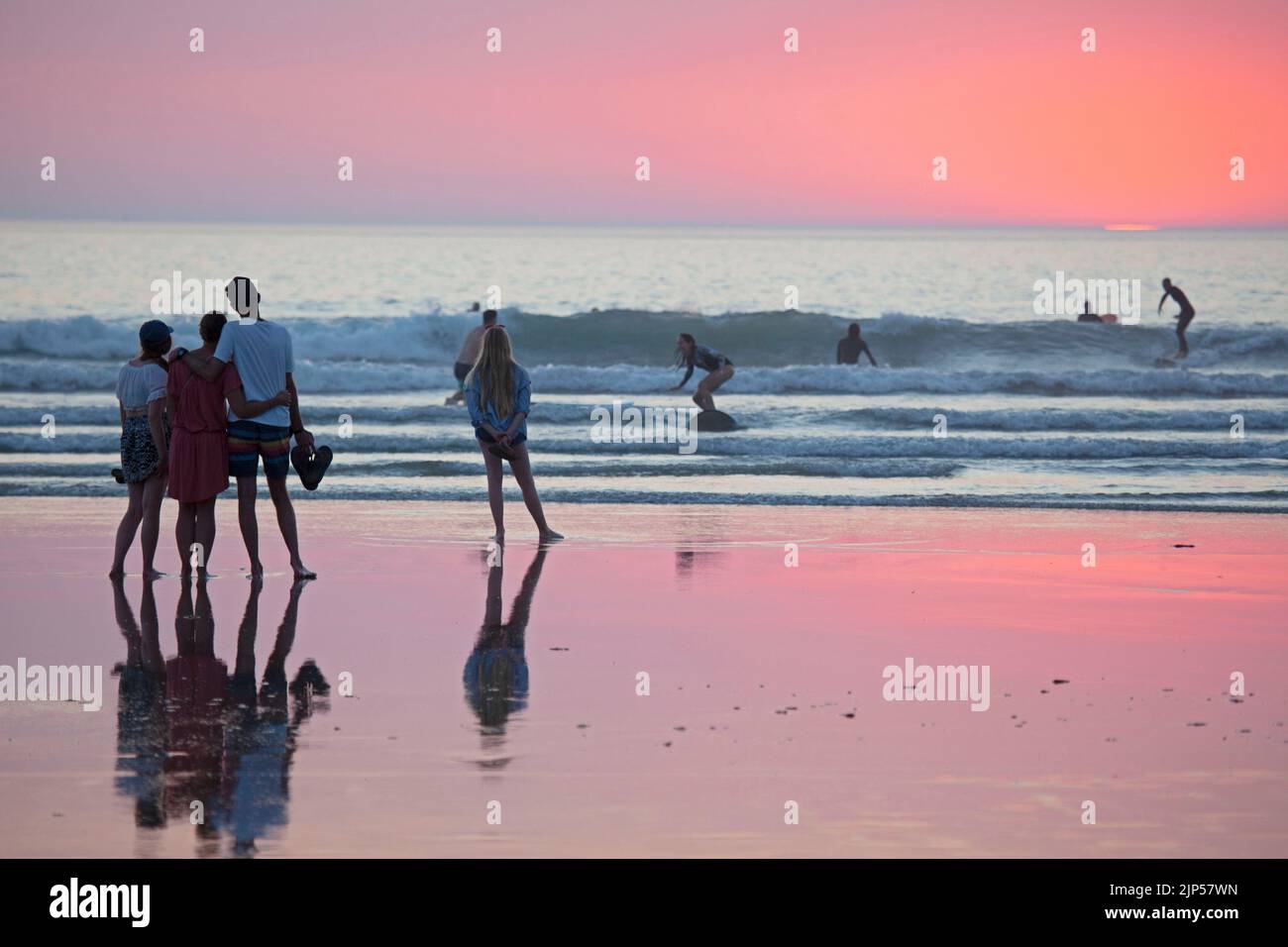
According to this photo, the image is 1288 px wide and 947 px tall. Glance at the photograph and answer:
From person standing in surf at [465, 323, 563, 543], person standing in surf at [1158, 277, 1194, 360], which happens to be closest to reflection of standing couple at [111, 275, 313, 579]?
person standing in surf at [465, 323, 563, 543]

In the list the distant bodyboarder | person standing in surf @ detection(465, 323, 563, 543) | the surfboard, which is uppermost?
the distant bodyboarder

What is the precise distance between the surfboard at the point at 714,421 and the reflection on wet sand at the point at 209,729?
13332 mm

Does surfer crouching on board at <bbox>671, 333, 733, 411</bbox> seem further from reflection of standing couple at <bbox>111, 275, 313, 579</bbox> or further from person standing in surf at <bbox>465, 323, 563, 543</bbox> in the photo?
reflection of standing couple at <bbox>111, 275, 313, 579</bbox>

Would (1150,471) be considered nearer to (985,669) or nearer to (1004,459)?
(1004,459)

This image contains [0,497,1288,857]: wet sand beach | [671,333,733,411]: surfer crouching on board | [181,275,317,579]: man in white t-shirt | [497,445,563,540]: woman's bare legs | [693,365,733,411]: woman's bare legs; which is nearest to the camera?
[0,497,1288,857]: wet sand beach

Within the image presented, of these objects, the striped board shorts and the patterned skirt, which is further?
the patterned skirt

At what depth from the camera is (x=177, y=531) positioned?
10.5 m

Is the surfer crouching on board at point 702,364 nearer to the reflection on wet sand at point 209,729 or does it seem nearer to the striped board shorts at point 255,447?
the striped board shorts at point 255,447

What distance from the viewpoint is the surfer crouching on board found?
23609 mm

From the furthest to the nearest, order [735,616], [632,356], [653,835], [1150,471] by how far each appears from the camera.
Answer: [632,356] → [1150,471] → [735,616] → [653,835]

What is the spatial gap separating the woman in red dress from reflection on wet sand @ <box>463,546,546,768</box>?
5.81ft

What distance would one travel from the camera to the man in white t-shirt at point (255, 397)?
33.6 ft
